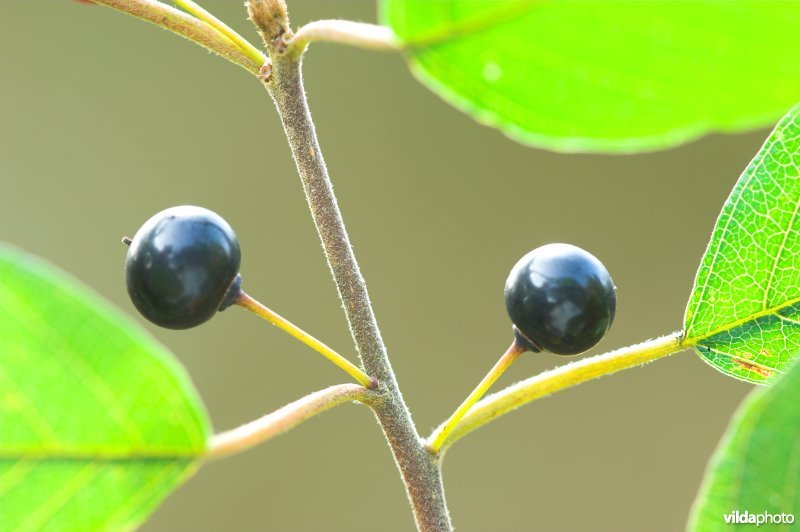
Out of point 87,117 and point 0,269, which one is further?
point 87,117

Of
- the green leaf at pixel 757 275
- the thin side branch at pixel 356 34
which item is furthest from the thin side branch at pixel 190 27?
the green leaf at pixel 757 275

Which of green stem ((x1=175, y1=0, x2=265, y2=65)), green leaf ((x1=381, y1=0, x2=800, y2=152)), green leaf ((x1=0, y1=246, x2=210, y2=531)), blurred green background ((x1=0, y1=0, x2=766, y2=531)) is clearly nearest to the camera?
green leaf ((x1=381, y1=0, x2=800, y2=152))

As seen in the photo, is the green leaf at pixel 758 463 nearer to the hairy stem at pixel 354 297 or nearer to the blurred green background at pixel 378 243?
the hairy stem at pixel 354 297

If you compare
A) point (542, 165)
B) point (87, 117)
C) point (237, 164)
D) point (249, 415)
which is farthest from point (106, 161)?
point (542, 165)

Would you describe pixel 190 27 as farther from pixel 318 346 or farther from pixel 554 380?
pixel 554 380

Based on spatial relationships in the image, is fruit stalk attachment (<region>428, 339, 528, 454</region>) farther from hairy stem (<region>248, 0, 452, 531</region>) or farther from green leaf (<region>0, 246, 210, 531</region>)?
green leaf (<region>0, 246, 210, 531</region>)

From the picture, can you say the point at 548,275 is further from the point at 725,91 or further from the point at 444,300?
the point at 444,300

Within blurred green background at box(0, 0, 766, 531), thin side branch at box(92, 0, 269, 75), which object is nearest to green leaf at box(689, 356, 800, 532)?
thin side branch at box(92, 0, 269, 75)
